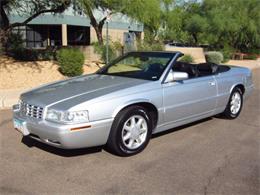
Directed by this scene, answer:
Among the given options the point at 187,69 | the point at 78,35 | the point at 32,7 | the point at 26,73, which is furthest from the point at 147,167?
the point at 78,35

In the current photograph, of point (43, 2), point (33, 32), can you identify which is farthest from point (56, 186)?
point (33, 32)

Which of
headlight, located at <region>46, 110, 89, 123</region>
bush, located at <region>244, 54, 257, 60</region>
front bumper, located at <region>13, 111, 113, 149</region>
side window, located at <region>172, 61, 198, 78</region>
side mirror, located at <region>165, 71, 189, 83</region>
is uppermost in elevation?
bush, located at <region>244, 54, 257, 60</region>

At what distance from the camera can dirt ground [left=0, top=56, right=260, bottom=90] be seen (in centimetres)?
1167

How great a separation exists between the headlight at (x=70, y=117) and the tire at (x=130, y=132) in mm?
441

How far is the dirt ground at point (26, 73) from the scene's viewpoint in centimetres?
1167

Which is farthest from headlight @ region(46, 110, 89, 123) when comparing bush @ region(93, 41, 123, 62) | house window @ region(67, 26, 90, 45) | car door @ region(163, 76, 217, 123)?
house window @ region(67, 26, 90, 45)

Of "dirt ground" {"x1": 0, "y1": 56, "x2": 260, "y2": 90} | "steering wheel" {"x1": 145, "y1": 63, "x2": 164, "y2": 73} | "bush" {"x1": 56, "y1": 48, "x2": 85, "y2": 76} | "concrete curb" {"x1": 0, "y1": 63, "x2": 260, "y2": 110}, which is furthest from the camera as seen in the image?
"bush" {"x1": 56, "y1": 48, "x2": 85, "y2": 76}

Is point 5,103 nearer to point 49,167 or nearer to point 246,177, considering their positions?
point 49,167

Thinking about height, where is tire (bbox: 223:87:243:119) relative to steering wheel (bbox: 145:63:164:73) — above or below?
below

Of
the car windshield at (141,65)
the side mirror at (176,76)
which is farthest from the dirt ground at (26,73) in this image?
the side mirror at (176,76)

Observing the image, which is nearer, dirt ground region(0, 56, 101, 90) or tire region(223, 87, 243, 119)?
tire region(223, 87, 243, 119)

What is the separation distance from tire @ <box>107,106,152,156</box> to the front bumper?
0.12m

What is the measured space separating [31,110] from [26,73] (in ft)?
28.1

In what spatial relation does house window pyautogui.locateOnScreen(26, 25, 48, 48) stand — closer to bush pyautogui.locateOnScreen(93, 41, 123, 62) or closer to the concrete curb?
bush pyautogui.locateOnScreen(93, 41, 123, 62)
